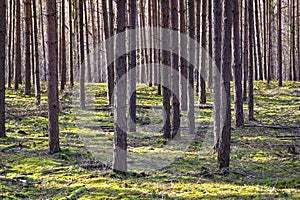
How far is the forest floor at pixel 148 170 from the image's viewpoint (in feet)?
23.5

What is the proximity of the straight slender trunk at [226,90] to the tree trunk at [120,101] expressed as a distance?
2.16 m

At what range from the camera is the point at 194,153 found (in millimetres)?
10781

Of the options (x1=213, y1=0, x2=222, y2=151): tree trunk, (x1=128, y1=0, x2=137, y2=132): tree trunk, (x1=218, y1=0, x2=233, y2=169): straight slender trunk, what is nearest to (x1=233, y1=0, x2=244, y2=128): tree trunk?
(x1=128, y1=0, x2=137, y2=132): tree trunk

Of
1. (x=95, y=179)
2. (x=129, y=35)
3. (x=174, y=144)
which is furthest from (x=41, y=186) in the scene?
(x=129, y=35)

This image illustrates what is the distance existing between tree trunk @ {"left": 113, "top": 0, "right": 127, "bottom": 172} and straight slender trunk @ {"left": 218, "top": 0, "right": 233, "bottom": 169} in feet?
7.08

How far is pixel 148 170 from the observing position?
29.1 feet

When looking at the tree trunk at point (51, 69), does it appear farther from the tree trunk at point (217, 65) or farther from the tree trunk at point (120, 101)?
the tree trunk at point (217, 65)

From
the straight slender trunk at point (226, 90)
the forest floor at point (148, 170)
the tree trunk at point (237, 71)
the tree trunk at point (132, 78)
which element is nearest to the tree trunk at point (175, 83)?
the forest floor at point (148, 170)

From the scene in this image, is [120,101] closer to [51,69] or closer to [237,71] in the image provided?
[51,69]

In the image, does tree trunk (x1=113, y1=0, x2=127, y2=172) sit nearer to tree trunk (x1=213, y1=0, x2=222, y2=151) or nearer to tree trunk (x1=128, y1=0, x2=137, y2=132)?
tree trunk (x1=213, y1=0, x2=222, y2=151)

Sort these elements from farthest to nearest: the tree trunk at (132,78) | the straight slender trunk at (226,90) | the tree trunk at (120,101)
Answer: the tree trunk at (132,78)
the straight slender trunk at (226,90)
the tree trunk at (120,101)

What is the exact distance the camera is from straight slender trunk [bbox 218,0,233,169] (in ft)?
28.1

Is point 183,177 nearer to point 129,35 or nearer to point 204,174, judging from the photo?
point 204,174

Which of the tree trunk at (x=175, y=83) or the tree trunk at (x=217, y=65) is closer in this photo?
the tree trunk at (x=217, y=65)
